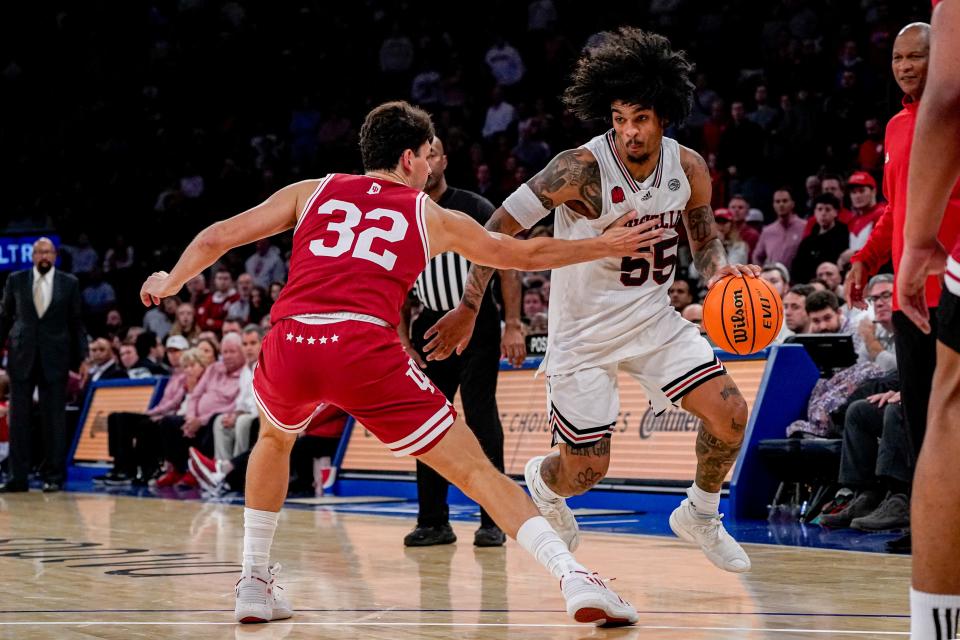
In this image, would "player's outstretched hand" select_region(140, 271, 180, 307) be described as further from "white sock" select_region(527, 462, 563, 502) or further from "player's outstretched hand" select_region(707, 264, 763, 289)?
"player's outstretched hand" select_region(707, 264, 763, 289)

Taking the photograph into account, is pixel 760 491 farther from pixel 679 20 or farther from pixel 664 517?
pixel 679 20

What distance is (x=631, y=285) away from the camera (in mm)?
4930

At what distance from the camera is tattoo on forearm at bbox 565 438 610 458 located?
16.3 feet

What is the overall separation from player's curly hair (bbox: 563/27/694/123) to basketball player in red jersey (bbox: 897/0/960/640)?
2413 mm

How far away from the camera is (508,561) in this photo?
5.71 meters

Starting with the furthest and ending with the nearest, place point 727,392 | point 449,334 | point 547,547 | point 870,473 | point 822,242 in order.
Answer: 1. point 822,242
2. point 870,473
3. point 727,392
4. point 449,334
5. point 547,547

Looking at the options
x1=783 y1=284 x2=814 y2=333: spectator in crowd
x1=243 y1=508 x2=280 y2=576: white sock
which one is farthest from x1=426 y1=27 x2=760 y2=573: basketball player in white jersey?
x1=783 y1=284 x2=814 y2=333: spectator in crowd

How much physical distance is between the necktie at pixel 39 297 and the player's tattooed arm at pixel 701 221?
7837 millimetres

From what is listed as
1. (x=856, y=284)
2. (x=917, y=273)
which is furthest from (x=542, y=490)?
(x=917, y=273)

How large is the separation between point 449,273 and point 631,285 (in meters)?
1.68

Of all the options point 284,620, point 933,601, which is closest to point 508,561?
point 284,620

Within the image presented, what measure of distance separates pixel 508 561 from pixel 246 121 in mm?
14752

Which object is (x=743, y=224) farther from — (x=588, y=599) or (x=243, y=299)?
(x=588, y=599)

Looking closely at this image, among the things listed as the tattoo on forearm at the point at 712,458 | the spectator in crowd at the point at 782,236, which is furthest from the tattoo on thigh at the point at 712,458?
the spectator in crowd at the point at 782,236
